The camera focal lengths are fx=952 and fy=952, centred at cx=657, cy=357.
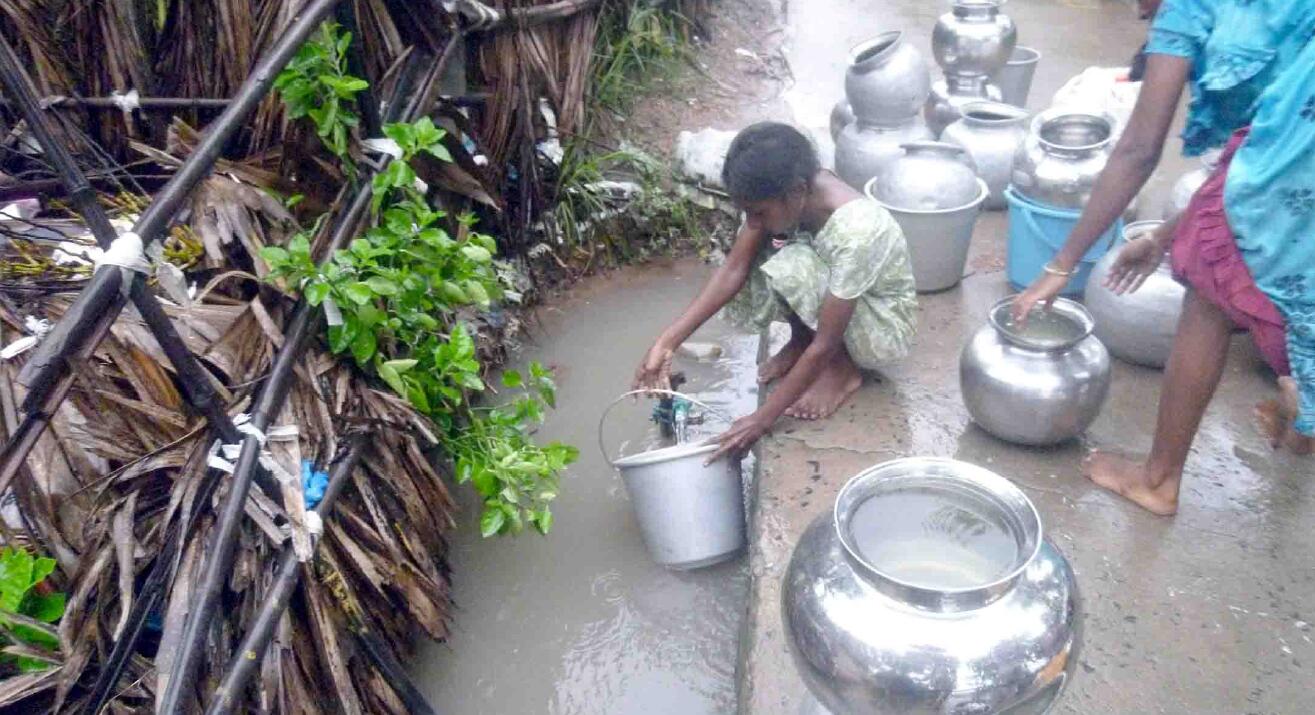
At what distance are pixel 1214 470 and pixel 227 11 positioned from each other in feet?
10.5

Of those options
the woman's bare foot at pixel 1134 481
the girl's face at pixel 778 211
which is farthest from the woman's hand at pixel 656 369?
the woman's bare foot at pixel 1134 481

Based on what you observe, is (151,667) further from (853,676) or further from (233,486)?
(853,676)

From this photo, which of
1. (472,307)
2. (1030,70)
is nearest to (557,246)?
(472,307)

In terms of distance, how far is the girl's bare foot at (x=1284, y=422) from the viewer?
9.18 feet

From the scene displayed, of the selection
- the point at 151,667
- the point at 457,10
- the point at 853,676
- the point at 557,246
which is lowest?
the point at 557,246

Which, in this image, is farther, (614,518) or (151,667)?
(614,518)

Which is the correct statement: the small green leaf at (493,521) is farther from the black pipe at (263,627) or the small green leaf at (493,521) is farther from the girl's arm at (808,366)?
the girl's arm at (808,366)

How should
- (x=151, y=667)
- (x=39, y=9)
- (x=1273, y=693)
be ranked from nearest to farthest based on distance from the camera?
(x=151, y=667) < (x=1273, y=693) < (x=39, y=9)

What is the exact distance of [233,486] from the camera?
6.50 feet

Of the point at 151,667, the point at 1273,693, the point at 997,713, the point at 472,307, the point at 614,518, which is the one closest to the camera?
the point at 997,713

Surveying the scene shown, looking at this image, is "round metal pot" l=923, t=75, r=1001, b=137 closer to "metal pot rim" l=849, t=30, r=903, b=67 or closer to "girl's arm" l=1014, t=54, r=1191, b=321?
"metal pot rim" l=849, t=30, r=903, b=67

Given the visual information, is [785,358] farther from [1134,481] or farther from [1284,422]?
[1284,422]

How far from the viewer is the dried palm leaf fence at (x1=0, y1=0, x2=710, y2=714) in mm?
1864

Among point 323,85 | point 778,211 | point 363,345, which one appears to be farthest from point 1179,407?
point 323,85
